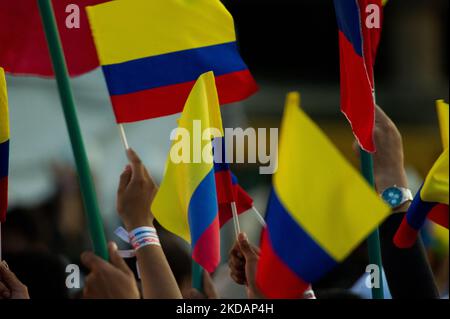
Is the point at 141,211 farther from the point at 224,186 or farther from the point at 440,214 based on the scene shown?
the point at 440,214

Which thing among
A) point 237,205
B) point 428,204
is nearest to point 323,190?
point 428,204

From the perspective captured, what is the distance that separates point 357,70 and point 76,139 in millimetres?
766

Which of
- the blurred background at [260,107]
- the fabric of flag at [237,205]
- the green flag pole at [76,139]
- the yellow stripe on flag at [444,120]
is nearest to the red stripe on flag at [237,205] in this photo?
the fabric of flag at [237,205]

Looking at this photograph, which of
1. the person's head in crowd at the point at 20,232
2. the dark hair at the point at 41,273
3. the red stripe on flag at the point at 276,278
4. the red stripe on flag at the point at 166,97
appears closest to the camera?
the red stripe on flag at the point at 276,278

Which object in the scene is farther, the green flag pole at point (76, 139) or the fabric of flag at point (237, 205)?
the fabric of flag at point (237, 205)

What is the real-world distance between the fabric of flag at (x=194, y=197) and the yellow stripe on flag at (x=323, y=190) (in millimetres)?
497

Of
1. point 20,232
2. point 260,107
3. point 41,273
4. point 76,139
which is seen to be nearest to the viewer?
point 76,139

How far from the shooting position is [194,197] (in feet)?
10.5

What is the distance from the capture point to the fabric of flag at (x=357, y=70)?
346 cm

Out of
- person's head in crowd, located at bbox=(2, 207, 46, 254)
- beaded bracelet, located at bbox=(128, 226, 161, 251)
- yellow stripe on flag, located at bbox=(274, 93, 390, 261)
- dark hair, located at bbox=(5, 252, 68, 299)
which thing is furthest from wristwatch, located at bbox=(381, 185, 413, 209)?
person's head in crowd, located at bbox=(2, 207, 46, 254)

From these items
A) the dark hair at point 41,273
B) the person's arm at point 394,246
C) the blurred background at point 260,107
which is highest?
the person's arm at point 394,246

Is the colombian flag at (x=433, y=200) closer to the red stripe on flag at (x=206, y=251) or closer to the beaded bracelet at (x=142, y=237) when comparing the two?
the red stripe on flag at (x=206, y=251)

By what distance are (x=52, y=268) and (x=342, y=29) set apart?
4.36 ft
